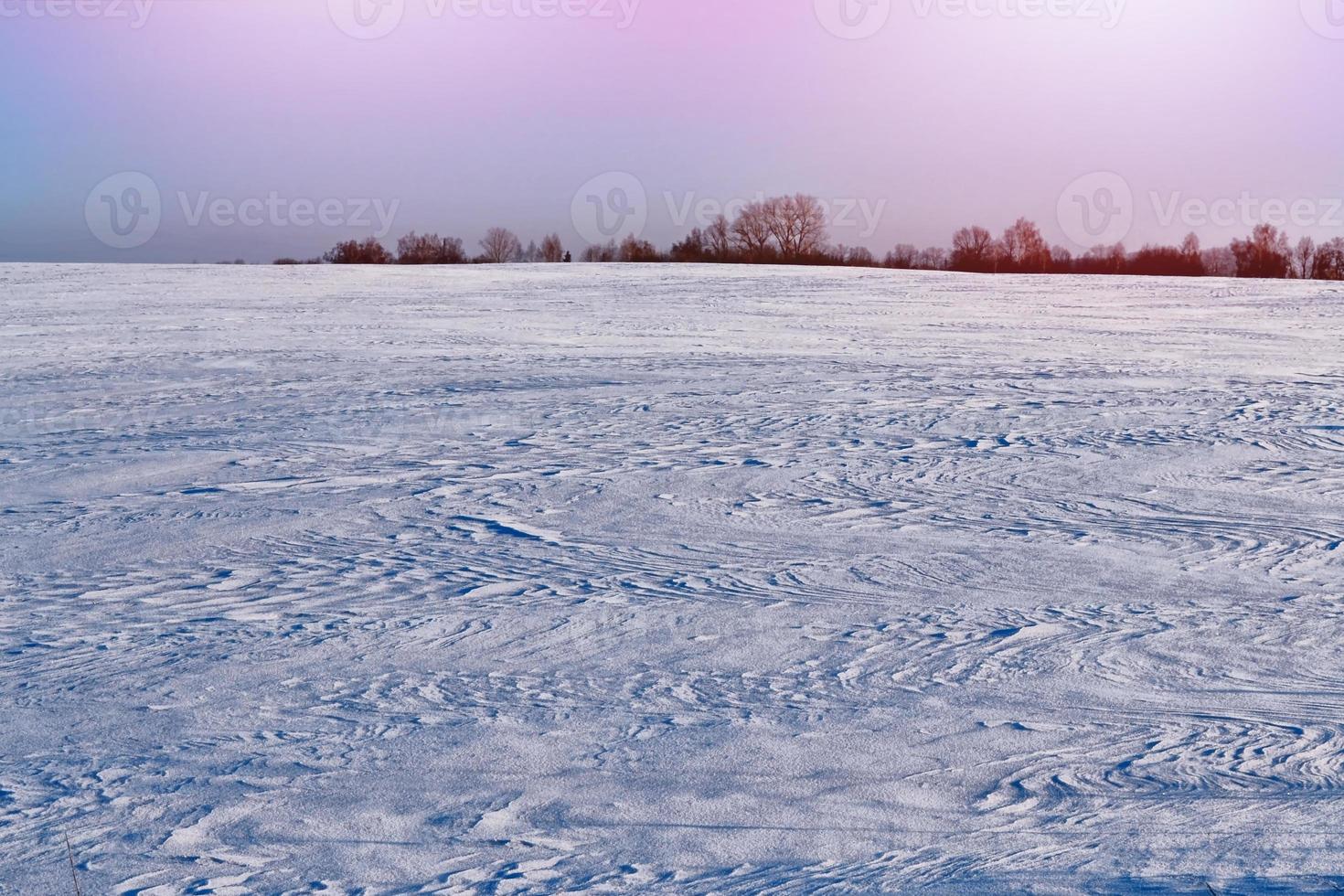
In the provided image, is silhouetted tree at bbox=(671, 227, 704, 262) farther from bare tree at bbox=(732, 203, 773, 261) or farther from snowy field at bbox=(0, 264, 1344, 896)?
snowy field at bbox=(0, 264, 1344, 896)

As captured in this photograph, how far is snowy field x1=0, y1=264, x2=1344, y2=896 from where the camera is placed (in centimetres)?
255

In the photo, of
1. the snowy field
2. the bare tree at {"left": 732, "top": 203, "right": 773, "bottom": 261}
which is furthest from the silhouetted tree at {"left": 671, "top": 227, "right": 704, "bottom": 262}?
the snowy field

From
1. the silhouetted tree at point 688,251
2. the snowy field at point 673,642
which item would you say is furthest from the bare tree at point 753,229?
the snowy field at point 673,642

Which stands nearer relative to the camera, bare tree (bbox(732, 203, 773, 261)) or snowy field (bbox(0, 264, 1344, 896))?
snowy field (bbox(0, 264, 1344, 896))

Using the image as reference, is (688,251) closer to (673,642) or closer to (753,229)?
(753,229)

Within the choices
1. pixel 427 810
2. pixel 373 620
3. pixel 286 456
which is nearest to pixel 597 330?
pixel 286 456

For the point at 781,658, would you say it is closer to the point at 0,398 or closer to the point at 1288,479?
the point at 1288,479

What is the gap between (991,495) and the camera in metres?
5.55

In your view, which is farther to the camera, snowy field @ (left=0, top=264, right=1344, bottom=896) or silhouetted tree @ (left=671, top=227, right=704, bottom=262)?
silhouetted tree @ (left=671, top=227, right=704, bottom=262)

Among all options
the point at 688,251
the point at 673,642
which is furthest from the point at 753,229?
the point at 673,642

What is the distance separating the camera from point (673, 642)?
147 inches

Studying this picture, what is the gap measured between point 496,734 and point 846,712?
1.00 meters

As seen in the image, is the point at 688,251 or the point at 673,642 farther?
the point at 688,251

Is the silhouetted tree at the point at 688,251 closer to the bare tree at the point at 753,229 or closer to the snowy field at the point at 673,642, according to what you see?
the bare tree at the point at 753,229
